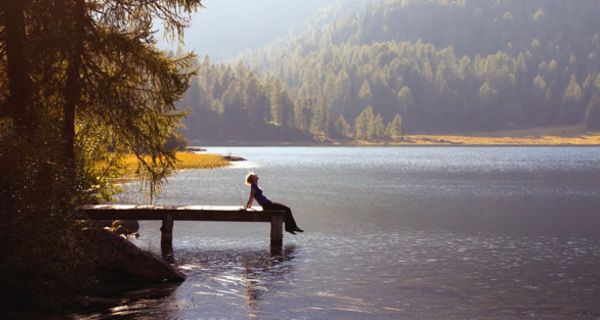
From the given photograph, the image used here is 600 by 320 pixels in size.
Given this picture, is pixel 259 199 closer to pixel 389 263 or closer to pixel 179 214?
pixel 179 214

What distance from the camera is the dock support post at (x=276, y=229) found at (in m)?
28.6

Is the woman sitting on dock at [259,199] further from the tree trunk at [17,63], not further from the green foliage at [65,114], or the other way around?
the tree trunk at [17,63]

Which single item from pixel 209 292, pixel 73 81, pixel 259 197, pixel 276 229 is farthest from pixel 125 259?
pixel 276 229

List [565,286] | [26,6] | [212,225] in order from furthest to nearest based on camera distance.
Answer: [212,225] → [565,286] → [26,6]

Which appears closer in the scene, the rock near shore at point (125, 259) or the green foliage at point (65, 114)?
the green foliage at point (65, 114)

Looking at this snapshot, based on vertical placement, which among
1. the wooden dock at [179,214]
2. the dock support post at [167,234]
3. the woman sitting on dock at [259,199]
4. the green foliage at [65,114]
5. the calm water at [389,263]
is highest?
the green foliage at [65,114]

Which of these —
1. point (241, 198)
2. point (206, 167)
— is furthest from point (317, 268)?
point (206, 167)

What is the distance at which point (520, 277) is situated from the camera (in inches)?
920

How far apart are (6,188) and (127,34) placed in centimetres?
908

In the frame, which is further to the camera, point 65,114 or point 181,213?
point 181,213

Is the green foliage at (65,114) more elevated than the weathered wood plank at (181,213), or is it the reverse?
the green foliage at (65,114)

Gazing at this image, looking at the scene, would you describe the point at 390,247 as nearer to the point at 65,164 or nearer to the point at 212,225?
the point at 212,225

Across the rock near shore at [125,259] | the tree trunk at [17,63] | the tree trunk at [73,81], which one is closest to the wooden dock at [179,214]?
the tree trunk at [73,81]

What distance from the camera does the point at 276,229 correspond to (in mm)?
29156
